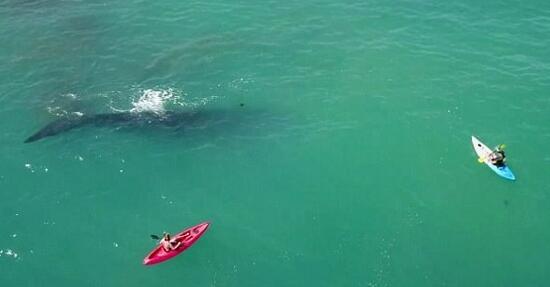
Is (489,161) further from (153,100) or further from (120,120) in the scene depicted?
(120,120)

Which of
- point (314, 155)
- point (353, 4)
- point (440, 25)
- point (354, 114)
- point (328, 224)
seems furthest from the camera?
point (353, 4)

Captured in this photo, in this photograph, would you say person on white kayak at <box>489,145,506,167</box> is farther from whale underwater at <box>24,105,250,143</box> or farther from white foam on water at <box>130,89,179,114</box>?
white foam on water at <box>130,89,179,114</box>

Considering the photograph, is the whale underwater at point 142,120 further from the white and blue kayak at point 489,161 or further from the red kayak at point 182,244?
the white and blue kayak at point 489,161

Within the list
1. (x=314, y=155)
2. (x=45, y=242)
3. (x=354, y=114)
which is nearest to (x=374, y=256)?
(x=314, y=155)

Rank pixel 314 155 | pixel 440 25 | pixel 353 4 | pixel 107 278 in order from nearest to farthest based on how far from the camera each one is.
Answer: pixel 107 278 → pixel 314 155 → pixel 440 25 → pixel 353 4

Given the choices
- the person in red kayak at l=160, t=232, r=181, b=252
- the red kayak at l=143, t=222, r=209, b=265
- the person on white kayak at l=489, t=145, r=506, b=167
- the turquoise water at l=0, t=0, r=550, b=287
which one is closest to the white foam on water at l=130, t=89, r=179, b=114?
the turquoise water at l=0, t=0, r=550, b=287

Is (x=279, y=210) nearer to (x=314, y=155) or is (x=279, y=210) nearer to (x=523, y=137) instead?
(x=314, y=155)

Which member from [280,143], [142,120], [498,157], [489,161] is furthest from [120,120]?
[498,157]

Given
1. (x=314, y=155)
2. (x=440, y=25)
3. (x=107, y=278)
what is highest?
(x=440, y=25)
